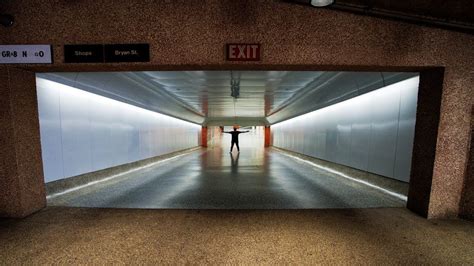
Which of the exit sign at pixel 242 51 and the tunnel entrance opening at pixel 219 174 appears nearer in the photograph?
the exit sign at pixel 242 51

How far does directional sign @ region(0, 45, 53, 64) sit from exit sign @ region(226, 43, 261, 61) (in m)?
2.83

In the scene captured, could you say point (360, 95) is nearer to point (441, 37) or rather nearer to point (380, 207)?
point (441, 37)

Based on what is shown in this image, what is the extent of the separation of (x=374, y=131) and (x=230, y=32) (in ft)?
16.1

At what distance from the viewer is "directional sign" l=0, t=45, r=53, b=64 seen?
9.76ft

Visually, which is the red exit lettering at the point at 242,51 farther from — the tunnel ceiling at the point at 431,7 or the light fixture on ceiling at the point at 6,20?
the light fixture on ceiling at the point at 6,20

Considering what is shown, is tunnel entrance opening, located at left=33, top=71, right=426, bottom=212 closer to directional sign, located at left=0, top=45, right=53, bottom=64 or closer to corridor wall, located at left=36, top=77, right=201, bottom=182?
corridor wall, located at left=36, top=77, right=201, bottom=182

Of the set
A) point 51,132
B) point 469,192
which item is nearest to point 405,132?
point 469,192

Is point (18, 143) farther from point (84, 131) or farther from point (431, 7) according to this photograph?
point (431, 7)

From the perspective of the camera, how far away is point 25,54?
2990mm

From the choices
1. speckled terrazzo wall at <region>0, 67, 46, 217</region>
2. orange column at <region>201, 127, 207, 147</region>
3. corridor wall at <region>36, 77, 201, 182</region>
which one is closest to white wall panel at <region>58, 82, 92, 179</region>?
corridor wall at <region>36, 77, 201, 182</region>

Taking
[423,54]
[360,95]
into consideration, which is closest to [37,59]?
[423,54]

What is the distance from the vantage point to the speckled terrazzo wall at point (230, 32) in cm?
294

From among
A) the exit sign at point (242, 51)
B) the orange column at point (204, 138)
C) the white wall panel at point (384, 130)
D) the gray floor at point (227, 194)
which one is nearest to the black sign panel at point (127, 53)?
the exit sign at point (242, 51)

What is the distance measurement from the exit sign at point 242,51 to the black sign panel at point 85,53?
2.01 meters
